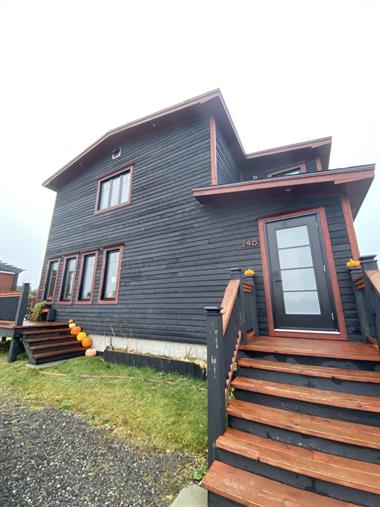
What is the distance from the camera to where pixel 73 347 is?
6246 millimetres

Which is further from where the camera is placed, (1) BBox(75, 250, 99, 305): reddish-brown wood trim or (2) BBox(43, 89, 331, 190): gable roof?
(1) BBox(75, 250, 99, 305): reddish-brown wood trim

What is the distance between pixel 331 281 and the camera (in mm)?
3615

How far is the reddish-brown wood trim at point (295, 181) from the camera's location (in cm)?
340

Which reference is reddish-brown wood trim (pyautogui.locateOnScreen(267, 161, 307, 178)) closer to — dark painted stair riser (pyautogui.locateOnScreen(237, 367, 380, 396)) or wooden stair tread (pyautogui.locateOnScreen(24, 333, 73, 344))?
dark painted stair riser (pyautogui.locateOnScreen(237, 367, 380, 396))

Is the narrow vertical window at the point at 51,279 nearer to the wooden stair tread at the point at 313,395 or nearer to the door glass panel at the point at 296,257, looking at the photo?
the door glass panel at the point at 296,257

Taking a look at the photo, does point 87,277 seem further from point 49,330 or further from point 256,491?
point 256,491

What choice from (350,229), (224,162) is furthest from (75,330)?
(350,229)

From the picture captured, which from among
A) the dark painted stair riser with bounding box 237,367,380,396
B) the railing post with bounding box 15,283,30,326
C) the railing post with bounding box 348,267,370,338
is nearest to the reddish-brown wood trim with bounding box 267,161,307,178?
the railing post with bounding box 348,267,370,338

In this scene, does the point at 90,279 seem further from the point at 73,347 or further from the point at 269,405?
the point at 269,405

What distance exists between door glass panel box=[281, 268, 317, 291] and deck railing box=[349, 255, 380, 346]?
625 mm

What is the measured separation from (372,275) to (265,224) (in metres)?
2.24

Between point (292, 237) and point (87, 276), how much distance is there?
22.4ft

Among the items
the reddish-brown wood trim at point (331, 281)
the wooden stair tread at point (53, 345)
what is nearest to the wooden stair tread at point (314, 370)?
the reddish-brown wood trim at point (331, 281)

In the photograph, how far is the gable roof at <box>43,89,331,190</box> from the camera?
581cm
